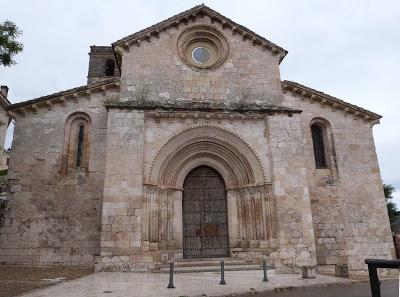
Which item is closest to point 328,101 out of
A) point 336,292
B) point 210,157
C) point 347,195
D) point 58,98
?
point 347,195

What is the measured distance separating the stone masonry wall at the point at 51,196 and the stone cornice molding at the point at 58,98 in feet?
→ 0.57

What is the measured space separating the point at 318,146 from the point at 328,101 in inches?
78.3

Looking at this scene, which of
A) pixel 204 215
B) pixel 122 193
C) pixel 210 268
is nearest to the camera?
pixel 210 268

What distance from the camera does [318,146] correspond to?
48.6 ft

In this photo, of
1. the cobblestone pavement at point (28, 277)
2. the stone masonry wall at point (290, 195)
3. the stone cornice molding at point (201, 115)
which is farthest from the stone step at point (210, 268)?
the stone cornice molding at point (201, 115)

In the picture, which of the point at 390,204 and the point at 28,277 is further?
the point at 390,204

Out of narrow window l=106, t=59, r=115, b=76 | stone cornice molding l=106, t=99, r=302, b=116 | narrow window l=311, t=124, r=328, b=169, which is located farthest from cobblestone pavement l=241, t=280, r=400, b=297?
narrow window l=106, t=59, r=115, b=76

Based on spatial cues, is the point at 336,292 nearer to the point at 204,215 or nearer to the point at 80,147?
the point at 204,215

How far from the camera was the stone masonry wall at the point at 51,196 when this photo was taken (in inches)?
467

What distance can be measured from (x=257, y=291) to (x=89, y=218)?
721 cm

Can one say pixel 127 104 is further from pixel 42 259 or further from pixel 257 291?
pixel 257 291

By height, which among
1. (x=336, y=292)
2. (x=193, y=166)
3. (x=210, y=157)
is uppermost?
(x=210, y=157)

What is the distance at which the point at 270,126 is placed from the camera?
13164 millimetres

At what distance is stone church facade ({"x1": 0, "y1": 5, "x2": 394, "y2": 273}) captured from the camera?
1181 cm
